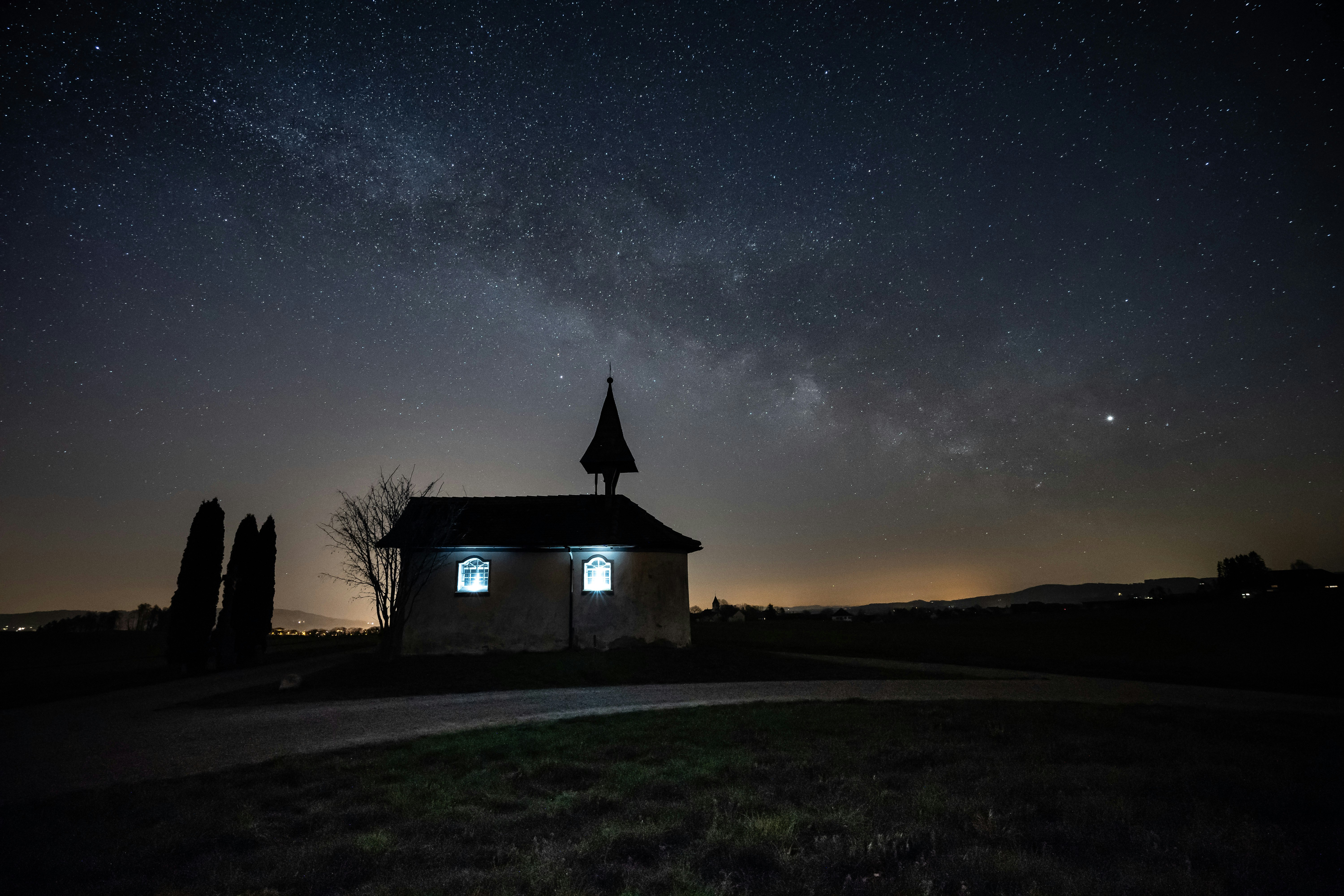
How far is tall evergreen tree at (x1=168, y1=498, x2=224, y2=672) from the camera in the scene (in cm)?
2183

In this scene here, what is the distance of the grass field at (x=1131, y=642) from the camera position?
19891 mm

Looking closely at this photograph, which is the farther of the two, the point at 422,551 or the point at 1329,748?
the point at 422,551

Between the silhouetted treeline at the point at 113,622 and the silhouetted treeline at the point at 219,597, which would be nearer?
the silhouetted treeline at the point at 219,597

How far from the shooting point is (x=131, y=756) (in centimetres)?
890

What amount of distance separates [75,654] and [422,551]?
84.0 feet

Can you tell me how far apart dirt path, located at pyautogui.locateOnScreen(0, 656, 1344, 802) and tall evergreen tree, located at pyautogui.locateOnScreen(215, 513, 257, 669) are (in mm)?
5816

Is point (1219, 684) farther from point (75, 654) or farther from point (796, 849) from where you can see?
point (75, 654)

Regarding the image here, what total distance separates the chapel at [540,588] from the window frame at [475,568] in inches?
1.5

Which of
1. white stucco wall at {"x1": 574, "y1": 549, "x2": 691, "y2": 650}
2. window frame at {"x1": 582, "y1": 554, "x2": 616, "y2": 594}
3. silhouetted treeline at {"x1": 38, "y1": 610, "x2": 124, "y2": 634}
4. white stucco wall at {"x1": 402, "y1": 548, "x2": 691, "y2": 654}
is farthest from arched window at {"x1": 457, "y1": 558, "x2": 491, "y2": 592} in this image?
silhouetted treeline at {"x1": 38, "y1": 610, "x2": 124, "y2": 634}

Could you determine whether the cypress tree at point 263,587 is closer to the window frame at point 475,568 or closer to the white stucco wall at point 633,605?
the window frame at point 475,568

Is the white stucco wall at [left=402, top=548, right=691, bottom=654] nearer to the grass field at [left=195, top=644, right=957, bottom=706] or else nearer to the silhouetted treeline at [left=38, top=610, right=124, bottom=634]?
the grass field at [left=195, top=644, right=957, bottom=706]

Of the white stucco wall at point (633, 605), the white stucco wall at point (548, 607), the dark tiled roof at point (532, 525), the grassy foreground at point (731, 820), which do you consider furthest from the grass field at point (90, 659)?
the grassy foreground at point (731, 820)

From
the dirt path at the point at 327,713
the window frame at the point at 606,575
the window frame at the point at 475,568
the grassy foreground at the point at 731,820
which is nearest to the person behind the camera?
the grassy foreground at the point at 731,820

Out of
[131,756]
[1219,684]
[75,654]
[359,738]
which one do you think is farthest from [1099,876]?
[75,654]
